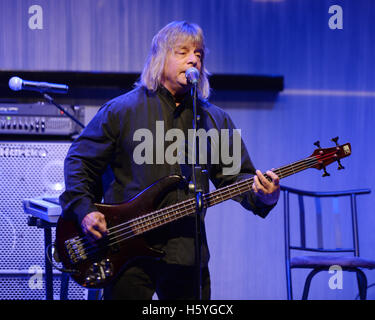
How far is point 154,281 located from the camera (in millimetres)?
1938

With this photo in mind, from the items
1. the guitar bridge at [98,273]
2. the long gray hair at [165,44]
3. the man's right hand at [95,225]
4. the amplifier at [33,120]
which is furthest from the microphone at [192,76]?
the amplifier at [33,120]

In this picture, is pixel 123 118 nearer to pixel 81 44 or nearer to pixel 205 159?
pixel 205 159

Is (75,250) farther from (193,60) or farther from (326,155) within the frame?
(326,155)

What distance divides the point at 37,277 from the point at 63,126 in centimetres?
92

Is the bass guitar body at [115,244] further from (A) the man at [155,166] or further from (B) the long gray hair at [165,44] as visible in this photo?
(B) the long gray hair at [165,44]

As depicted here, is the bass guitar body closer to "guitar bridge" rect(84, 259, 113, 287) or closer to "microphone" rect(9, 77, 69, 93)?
"guitar bridge" rect(84, 259, 113, 287)

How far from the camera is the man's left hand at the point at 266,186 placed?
A: 1.98 metres

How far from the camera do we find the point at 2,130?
3119 millimetres

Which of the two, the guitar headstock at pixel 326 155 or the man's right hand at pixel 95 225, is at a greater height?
the guitar headstock at pixel 326 155

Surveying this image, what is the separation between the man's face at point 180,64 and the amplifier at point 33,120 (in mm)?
1188

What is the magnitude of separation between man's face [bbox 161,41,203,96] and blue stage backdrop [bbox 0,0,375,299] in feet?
4.64

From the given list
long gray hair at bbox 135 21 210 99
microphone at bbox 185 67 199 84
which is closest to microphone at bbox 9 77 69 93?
long gray hair at bbox 135 21 210 99

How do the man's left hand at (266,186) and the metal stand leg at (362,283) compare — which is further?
the metal stand leg at (362,283)
